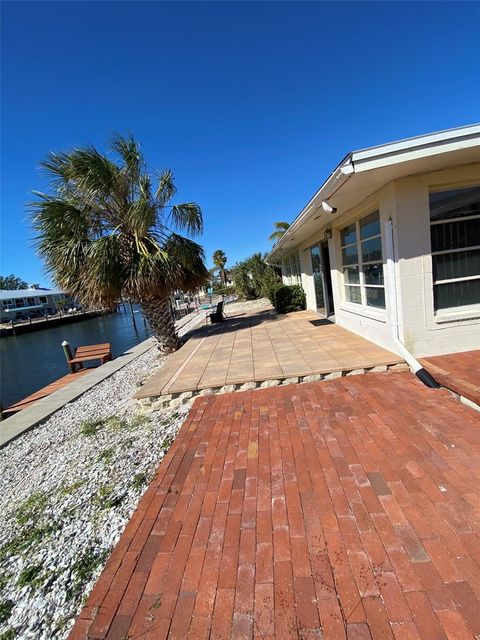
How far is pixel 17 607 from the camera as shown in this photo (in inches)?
74.0

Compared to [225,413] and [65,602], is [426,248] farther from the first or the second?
[65,602]

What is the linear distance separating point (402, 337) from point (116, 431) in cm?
432

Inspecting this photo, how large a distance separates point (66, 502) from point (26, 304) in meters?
70.5

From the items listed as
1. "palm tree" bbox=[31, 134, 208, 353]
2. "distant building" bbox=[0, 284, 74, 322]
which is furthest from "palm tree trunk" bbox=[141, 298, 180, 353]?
"distant building" bbox=[0, 284, 74, 322]

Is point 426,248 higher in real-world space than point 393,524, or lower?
higher

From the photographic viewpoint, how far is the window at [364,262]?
505cm

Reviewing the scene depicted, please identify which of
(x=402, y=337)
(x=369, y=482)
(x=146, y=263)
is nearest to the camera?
(x=369, y=482)

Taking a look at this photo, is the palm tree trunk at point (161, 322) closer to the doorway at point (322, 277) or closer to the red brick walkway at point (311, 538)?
Result: the doorway at point (322, 277)

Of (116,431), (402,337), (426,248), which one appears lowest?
(116,431)

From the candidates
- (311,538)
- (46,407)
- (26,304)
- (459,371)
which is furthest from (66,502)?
(26,304)

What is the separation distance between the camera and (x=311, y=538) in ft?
6.24

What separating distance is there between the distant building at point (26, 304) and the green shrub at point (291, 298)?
49878 millimetres

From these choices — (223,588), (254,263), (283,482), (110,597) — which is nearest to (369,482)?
(283,482)

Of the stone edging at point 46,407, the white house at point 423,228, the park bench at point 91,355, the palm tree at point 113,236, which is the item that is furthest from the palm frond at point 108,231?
the white house at point 423,228
